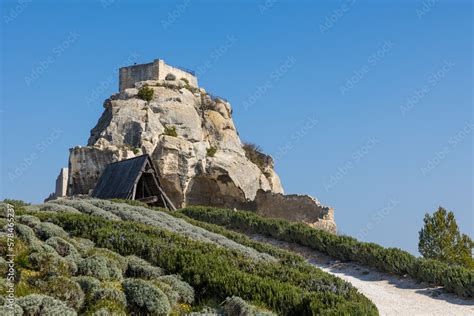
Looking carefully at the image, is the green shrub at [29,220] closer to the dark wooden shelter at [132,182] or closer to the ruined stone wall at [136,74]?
the dark wooden shelter at [132,182]

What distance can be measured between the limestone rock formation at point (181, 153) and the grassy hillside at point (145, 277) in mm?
16648

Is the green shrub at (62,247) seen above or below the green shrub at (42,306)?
above

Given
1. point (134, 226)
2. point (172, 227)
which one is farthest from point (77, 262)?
point (172, 227)

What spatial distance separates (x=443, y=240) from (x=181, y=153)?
14.5 meters

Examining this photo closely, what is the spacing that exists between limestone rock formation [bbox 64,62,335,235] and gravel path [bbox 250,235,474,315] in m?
12.6

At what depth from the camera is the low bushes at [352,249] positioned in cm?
1655

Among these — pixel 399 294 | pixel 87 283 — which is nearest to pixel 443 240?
pixel 399 294

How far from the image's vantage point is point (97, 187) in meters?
29.8

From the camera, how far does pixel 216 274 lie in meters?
12.8

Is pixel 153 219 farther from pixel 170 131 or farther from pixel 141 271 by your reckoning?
pixel 170 131

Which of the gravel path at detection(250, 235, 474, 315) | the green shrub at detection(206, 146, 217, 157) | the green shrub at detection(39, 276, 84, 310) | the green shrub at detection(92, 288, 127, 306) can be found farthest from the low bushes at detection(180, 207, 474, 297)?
the green shrub at detection(206, 146, 217, 157)

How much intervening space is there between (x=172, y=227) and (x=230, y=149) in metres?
20.0

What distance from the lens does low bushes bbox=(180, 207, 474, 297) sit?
1655cm

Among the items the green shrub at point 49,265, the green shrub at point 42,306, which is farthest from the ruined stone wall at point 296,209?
the green shrub at point 42,306
